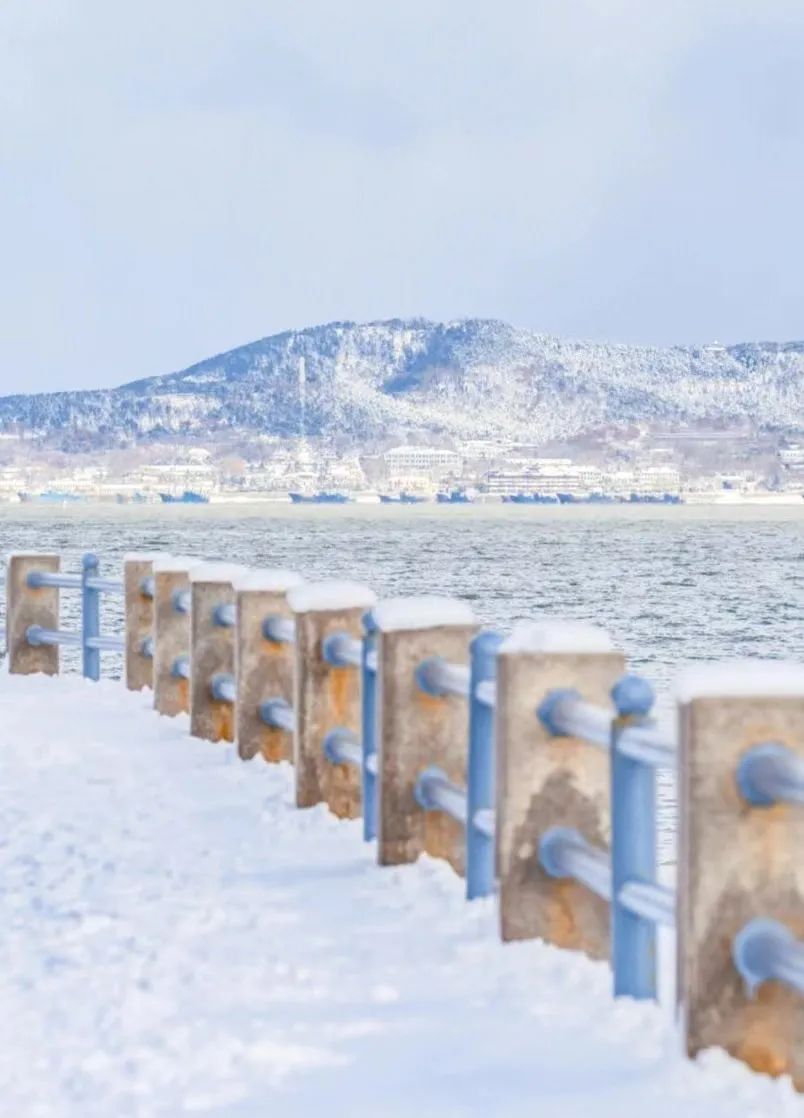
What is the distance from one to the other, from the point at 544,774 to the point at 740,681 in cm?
154

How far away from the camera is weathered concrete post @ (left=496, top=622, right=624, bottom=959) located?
6.94 metres

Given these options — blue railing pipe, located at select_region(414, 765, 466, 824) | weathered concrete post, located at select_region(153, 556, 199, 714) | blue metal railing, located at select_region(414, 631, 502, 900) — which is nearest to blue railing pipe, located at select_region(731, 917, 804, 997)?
blue metal railing, located at select_region(414, 631, 502, 900)

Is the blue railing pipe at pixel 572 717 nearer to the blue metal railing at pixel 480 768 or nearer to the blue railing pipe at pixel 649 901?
the blue railing pipe at pixel 649 901

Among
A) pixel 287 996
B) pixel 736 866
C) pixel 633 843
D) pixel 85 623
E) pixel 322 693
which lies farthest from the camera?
pixel 85 623

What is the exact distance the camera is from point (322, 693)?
10.3m

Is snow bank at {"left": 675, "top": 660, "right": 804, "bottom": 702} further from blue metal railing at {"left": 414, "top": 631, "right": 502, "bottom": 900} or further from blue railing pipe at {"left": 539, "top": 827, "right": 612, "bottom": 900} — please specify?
blue metal railing at {"left": 414, "top": 631, "right": 502, "bottom": 900}

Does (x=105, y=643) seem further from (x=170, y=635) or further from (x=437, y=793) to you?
(x=437, y=793)

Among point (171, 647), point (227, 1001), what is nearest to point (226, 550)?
point (171, 647)

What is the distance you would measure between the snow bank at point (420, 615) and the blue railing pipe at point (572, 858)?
1807 mm

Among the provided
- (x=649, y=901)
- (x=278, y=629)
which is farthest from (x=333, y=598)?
(x=649, y=901)

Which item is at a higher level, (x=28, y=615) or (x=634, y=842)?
(x=634, y=842)

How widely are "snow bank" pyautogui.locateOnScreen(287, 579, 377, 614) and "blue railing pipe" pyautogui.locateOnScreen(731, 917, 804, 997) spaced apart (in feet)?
15.8

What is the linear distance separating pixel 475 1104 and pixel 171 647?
9.91 metres

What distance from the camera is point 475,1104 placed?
532 cm
